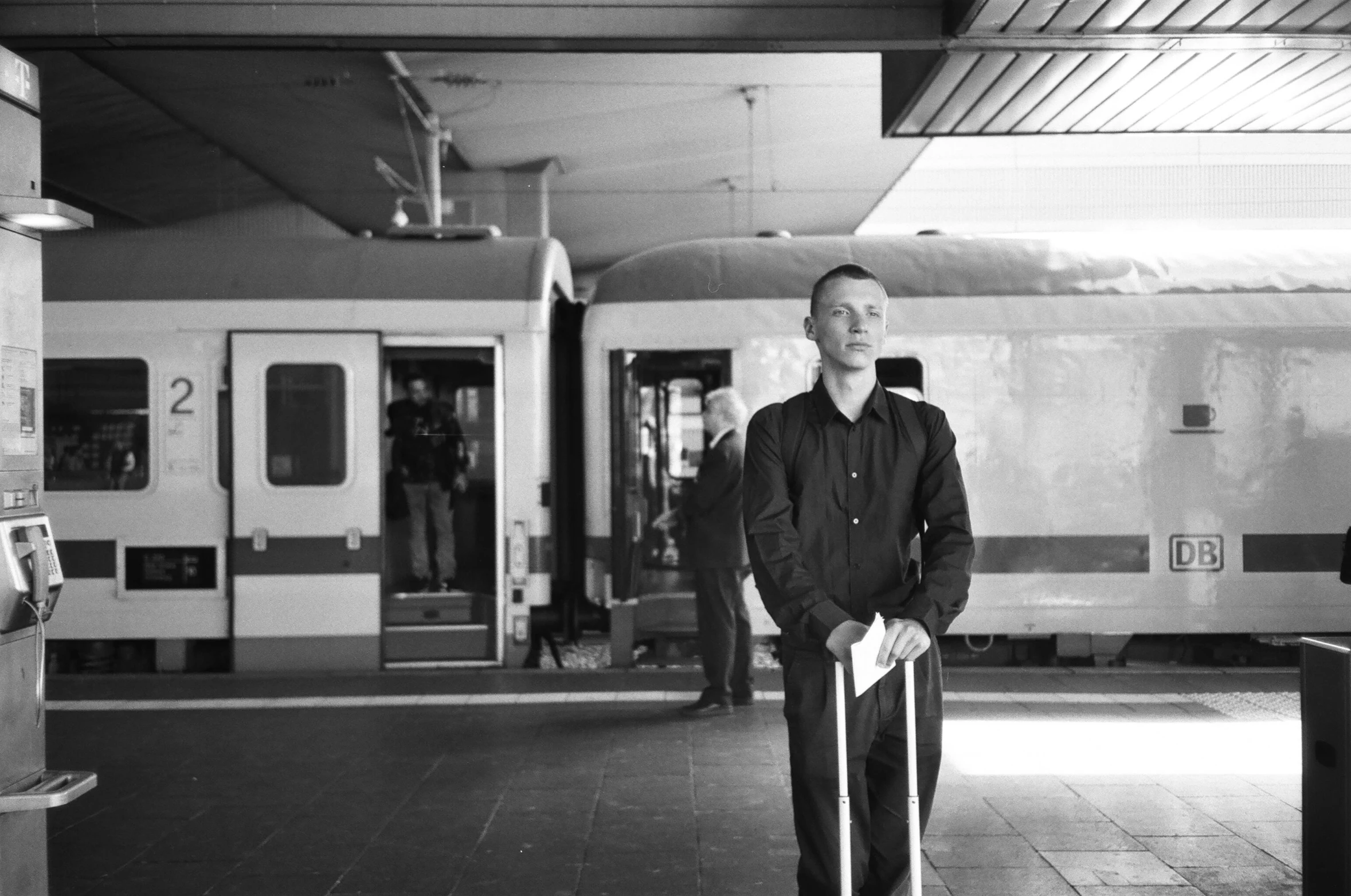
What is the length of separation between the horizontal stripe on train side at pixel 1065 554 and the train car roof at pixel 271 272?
3.68 meters

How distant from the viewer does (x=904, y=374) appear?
29.9 ft

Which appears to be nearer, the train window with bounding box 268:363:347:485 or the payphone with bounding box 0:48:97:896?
the payphone with bounding box 0:48:97:896

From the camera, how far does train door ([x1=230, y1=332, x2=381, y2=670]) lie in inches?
358

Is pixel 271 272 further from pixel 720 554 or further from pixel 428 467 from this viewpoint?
pixel 720 554

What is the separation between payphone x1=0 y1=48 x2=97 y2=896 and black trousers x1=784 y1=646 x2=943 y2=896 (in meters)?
2.16

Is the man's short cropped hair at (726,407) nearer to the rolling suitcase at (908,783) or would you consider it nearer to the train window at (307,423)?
the train window at (307,423)

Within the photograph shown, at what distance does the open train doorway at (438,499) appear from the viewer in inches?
368

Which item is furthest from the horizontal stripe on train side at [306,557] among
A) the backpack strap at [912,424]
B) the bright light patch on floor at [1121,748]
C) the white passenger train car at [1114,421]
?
the backpack strap at [912,424]

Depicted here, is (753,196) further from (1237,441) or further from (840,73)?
(1237,441)

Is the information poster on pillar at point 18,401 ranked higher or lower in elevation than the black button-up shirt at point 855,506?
higher

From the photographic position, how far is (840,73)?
1302cm

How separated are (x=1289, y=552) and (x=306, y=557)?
690 centimetres

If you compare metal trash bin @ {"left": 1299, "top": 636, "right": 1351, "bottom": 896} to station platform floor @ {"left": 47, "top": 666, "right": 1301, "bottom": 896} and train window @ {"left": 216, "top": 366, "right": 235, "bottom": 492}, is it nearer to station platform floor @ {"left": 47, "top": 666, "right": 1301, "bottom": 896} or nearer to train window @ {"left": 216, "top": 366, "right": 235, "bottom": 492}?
station platform floor @ {"left": 47, "top": 666, "right": 1301, "bottom": 896}

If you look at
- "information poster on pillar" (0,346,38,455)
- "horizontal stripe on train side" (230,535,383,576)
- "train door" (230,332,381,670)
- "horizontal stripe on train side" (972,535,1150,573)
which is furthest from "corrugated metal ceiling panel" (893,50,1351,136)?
"horizontal stripe on train side" (230,535,383,576)
